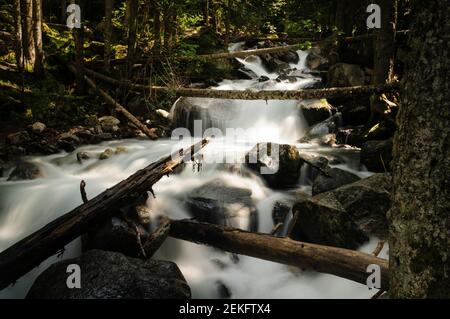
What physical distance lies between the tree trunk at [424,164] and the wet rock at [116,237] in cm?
340

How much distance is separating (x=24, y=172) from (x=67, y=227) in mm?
4057

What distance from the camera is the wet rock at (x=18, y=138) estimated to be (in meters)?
9.25

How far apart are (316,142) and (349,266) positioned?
696 cm

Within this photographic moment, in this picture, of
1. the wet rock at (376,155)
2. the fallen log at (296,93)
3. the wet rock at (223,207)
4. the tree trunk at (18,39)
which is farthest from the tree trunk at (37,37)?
the wet rock at (376,155)

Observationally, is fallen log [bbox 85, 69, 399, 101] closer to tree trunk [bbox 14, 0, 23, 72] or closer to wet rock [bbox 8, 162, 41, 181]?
tree trunk [bbox 14, 0, 23, 72]

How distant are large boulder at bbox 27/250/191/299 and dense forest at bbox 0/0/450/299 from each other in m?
0.02

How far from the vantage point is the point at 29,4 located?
35.8ft

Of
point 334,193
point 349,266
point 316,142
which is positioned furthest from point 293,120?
point 349,266

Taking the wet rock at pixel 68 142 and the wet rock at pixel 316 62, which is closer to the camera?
the wet rock at pixel 68 142

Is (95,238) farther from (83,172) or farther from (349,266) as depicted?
(83,172)

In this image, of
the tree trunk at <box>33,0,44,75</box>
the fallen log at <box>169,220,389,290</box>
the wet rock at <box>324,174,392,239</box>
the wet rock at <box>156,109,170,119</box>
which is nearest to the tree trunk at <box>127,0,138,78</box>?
the wet rock at <box>156,109,170,119</box>

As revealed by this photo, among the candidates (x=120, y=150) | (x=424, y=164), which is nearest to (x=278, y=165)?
(x=120, y=150)

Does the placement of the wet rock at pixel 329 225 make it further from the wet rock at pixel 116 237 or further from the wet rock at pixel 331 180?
the wet rock at pixel 116 237

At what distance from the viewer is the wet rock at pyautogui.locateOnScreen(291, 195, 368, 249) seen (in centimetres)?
517
